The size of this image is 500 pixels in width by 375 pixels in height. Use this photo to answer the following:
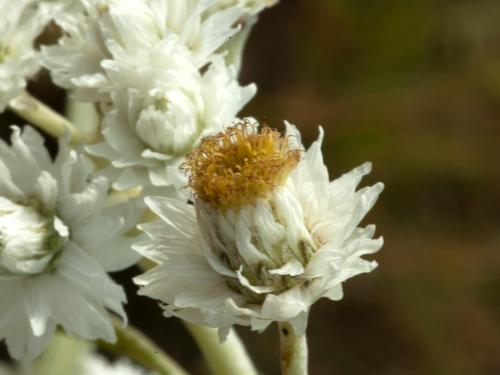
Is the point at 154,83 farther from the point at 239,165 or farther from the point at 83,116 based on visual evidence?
the point at 83,116

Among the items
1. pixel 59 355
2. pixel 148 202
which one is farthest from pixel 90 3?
pixel 59 355

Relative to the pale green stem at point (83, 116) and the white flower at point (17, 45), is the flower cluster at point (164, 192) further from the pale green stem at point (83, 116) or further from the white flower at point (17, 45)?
the pale green stem at point (83, 116)

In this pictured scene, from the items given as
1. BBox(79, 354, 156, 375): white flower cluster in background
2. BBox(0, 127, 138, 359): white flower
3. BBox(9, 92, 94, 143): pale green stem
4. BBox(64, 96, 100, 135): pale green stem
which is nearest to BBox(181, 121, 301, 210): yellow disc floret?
BBox(0, 127, 138, 359): white flower

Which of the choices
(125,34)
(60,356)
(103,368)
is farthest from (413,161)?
(125,34)

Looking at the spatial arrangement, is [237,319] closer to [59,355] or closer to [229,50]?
[229,50]

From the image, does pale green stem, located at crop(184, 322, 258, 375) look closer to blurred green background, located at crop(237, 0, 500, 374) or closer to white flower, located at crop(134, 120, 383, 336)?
white flower, located at crop(134, 120, 383, 336)

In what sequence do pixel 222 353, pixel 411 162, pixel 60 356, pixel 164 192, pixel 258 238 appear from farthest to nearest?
pixel 411 162 < pixel 60 356 < pixel 222 353 < pixel 164 192 < pixel 258 238
